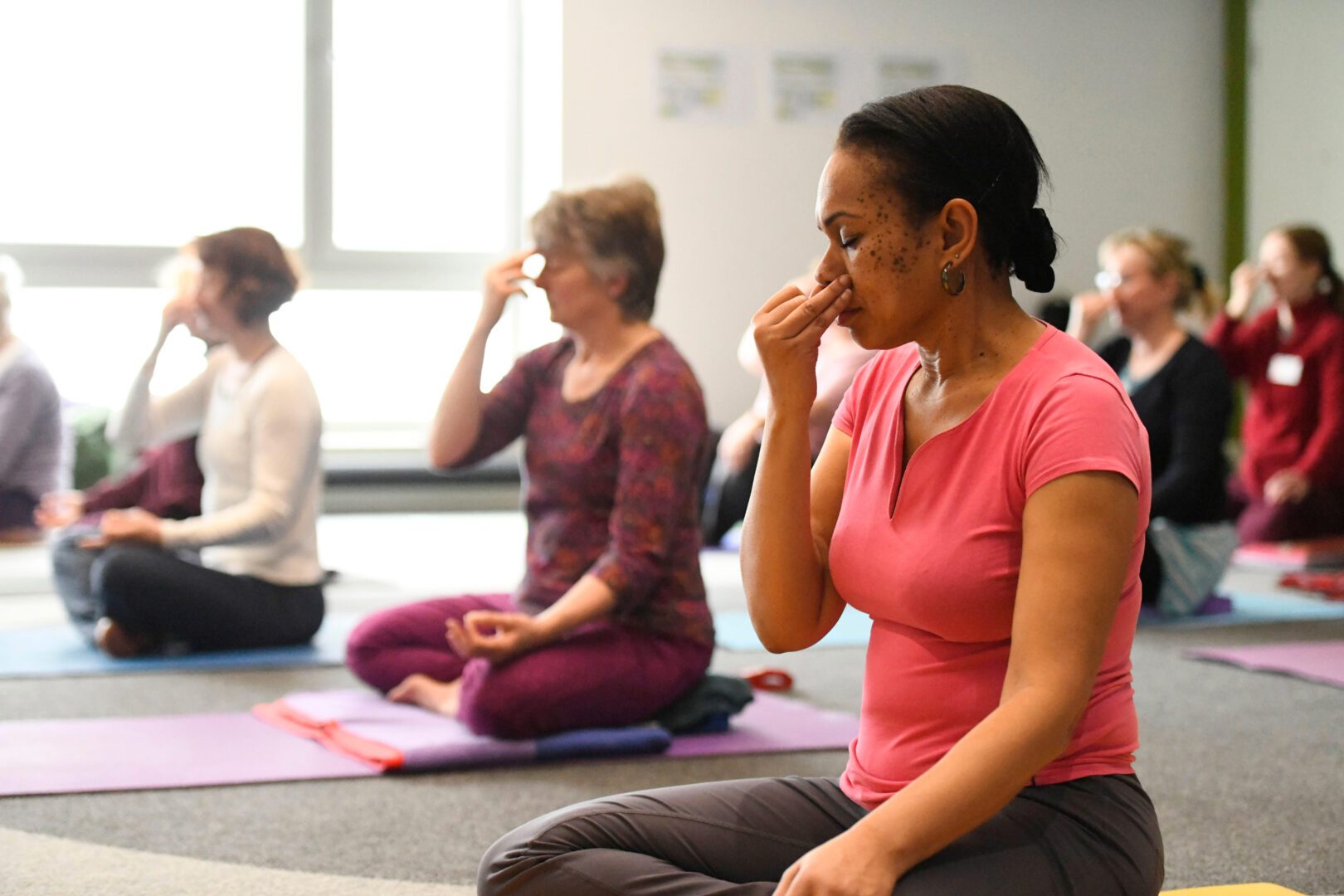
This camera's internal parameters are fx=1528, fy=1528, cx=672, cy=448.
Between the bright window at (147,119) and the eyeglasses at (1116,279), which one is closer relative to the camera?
the eyeglasses at (1116,279)

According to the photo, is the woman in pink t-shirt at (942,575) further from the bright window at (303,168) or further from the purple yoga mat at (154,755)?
the bright window at (303,168)

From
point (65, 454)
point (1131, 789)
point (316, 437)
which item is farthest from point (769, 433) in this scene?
point (65, 454)

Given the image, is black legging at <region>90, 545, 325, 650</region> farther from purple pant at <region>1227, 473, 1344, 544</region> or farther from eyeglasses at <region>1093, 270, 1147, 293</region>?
purple pant at <region>1227, 473, 1344, 544</region>

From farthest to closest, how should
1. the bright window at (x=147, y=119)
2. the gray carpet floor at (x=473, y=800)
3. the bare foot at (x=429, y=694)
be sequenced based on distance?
the bright window at (x=147, y=119), the bare foot at (x=429, y=694), the gray carpet floor at (x=473, y=800)

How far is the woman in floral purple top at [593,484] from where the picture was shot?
2.62 metres

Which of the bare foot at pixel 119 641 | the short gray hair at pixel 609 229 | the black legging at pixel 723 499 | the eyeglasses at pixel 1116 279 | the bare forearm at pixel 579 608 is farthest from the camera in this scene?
the black legging at pixel 723 499

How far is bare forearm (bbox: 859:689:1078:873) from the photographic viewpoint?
1.16 meters

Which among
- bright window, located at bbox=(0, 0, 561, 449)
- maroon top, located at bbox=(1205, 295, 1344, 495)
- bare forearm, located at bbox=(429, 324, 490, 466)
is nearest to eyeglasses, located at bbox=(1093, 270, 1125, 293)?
maroon top, located at bbox=(1205, 295, 1344, 495)

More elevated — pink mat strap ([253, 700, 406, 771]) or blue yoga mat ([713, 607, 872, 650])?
pink mat strap ([253, 700, 406, 771])

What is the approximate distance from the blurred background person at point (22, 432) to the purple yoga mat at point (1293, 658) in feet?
13.2

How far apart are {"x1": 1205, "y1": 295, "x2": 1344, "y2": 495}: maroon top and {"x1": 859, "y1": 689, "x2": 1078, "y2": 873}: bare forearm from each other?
4765 mm

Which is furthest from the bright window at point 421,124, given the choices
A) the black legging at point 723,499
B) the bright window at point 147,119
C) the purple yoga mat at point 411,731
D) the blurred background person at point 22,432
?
the purple yoga mat at point 411,731

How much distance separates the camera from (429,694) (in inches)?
118

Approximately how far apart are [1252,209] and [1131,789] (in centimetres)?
721
